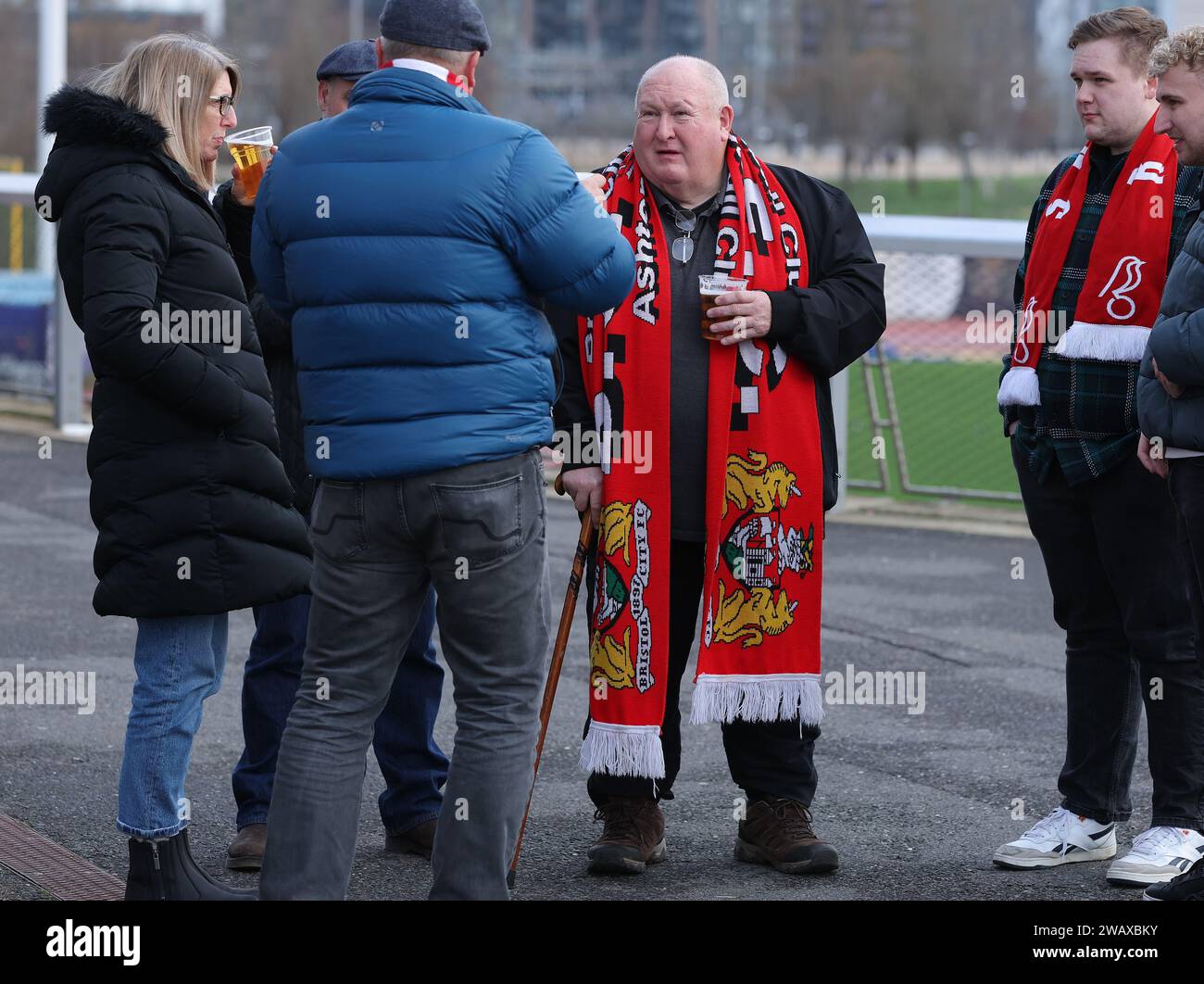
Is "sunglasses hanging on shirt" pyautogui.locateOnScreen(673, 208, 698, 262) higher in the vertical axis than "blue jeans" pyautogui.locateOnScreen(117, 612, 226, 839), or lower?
higher

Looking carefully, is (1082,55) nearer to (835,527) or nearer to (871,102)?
(835,527)

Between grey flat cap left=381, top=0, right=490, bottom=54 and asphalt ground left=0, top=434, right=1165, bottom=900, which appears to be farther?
asphalt ground left=0, top=434, right=1165, bottom=900

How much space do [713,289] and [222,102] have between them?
1220mm

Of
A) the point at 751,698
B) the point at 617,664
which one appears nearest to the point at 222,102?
the point at 617,664

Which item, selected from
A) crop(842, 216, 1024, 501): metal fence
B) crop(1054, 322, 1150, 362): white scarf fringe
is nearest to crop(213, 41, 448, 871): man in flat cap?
crop(1054, 322, 1150, 362): white scarf fringe

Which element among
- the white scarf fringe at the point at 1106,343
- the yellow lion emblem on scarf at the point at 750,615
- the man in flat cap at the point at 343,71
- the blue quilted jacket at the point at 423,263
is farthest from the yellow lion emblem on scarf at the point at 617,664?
the man in flat cap at the point at 343,71

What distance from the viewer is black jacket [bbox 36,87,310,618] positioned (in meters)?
3.92

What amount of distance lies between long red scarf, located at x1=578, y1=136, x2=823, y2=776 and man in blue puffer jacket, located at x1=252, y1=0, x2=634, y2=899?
2.96 feet

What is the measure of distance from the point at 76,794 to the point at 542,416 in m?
2.26

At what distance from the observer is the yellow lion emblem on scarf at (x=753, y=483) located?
4656 millimetres

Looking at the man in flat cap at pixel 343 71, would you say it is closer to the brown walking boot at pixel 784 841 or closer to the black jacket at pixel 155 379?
the black jacket at pixel 155 379

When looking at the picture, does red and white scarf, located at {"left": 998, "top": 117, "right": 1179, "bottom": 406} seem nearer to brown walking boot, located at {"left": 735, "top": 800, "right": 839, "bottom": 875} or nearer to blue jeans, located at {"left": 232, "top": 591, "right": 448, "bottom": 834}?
brown walking boot, located at {"left": 735, "top": 800, "right": 839, "bottom": 875}

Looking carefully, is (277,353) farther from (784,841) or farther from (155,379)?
(784,841)

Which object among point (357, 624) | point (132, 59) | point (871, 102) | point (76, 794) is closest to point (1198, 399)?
point (357, 624)
